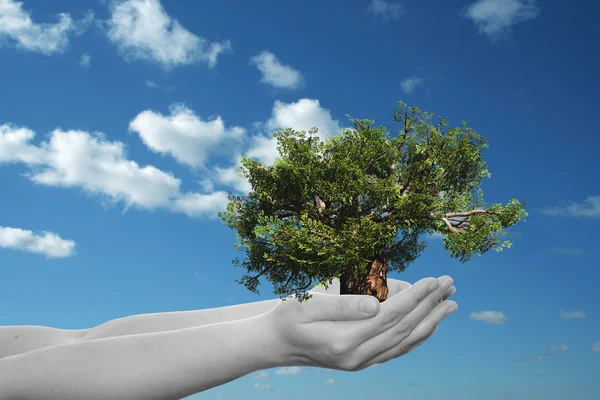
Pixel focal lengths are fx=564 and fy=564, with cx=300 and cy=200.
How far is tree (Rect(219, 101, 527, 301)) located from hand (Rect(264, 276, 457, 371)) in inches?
13.6

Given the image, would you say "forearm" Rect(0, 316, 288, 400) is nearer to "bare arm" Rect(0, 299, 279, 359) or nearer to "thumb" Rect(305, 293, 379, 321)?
→ "thumb" Rect(305, 293, 379, 321)

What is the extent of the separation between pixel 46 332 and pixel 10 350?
58 centimetres

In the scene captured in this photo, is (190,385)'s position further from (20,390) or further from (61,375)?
(20,390)

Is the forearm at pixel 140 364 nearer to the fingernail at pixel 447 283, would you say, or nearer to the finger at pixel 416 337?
the finger at pixel 416 337

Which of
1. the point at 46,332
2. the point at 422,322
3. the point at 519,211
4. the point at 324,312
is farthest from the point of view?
the point at 46,332

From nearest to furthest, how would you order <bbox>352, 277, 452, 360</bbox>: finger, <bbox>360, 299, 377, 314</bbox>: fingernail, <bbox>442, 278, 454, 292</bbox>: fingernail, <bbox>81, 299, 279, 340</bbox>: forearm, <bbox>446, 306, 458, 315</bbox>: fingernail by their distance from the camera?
<bbox>360, 299, 377, 314</bbox>: fingernail < <bbox>352, 277, 452, 360</bbox>: finger < <bbox>442, 278, 454, 292</bbox>: fingernail < <bbox>446, 306, 458, 315</bbox>: fingernail < <bbox>81, 299, 279, 340</bbox>: forearm

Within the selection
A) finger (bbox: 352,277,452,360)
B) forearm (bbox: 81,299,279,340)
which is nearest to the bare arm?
forearm (bbox: 81,299,279,340)

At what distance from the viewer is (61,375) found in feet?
24.3

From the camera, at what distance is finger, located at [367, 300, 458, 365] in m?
7.98

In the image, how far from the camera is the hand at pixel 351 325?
24.0ft

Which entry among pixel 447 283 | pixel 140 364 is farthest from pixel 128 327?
pixel 447 283

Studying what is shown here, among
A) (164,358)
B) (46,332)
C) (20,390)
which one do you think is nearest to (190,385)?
(164,358)

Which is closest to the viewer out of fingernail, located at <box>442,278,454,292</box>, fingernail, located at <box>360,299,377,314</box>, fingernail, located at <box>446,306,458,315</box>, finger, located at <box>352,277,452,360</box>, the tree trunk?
fingernail, located at <box>360,299,377,314</box>

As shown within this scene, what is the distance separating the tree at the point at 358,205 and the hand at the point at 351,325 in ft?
1.14
